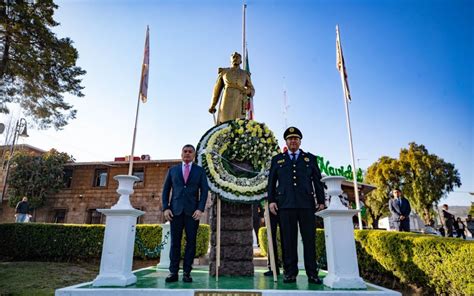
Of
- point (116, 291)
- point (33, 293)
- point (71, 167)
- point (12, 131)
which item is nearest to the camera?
point (116, 291)

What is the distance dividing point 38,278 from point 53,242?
150 inches

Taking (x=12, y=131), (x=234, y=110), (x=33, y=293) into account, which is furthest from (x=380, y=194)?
(x=12, y=131)

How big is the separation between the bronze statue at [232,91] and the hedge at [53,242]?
224 inches

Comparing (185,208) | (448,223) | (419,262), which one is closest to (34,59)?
(185,208)

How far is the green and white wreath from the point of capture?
4.29m

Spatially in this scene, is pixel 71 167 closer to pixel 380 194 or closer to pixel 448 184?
pixel 380 194

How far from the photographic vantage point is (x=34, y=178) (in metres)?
19.0

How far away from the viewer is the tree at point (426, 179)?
24750 mm

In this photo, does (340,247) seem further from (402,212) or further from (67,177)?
(67,177)

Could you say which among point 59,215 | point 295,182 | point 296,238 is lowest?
point 296,238

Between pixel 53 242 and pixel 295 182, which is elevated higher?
pixel 295 182

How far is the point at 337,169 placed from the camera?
1902 cm

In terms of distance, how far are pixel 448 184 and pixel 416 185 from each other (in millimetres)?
2810

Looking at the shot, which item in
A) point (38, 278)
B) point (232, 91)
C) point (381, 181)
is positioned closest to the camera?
point (232, 91)
